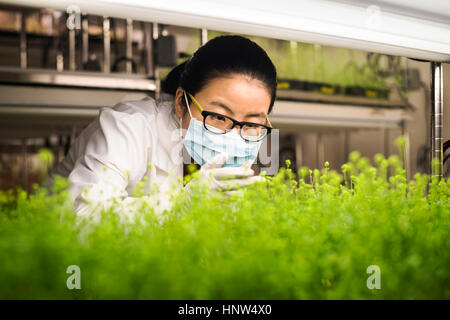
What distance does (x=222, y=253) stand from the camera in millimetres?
717

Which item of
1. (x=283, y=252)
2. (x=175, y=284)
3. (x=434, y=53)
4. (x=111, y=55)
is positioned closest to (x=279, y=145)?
(x=434, y=53)

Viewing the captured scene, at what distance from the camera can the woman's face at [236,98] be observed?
4.44ft

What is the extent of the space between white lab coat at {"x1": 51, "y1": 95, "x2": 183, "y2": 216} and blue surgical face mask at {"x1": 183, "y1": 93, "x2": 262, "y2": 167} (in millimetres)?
101

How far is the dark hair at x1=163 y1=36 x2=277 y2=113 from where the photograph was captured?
4.66 feet

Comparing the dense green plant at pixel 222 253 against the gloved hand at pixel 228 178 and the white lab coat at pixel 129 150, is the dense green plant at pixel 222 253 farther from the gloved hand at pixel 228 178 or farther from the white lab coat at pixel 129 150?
the white lab coat at pixel 129 150

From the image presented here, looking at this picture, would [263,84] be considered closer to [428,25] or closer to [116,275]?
[428,25]

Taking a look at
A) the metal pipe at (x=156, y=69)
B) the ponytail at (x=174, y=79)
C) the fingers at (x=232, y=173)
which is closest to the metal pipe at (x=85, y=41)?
the metal pipe at (x=156, y=69)

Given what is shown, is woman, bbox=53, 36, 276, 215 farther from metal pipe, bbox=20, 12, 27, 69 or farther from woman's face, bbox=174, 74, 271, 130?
metal pipe, bbox=20, 12, 27, 69

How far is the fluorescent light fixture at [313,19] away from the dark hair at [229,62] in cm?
Result: 35

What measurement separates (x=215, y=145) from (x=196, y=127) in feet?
0.35

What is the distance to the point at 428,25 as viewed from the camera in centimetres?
113

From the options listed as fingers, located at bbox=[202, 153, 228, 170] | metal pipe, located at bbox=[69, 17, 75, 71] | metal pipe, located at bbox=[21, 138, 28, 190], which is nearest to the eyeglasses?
fingers, located at bbox=[202, 153, 228, 170]

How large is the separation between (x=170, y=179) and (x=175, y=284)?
844 mm

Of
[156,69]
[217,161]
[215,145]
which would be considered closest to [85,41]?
[156,69]
